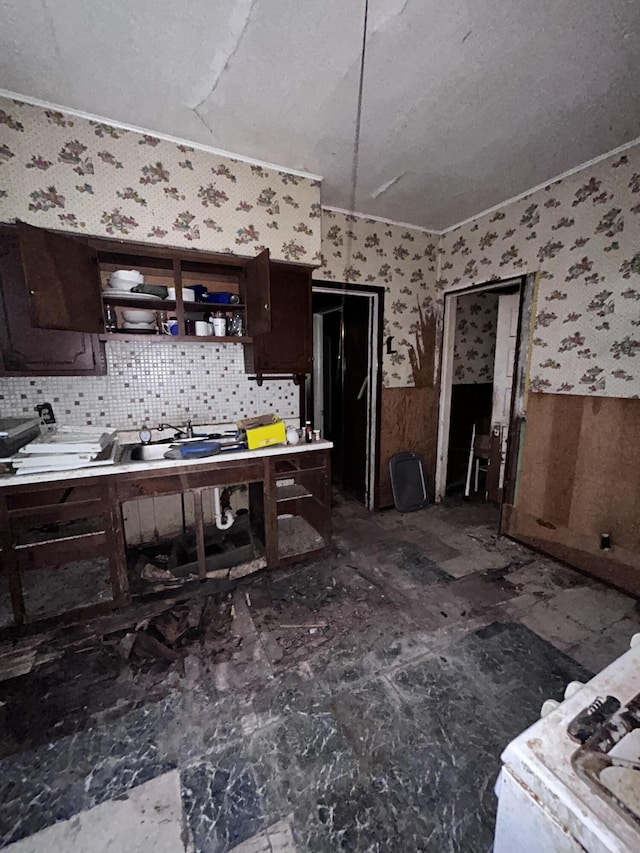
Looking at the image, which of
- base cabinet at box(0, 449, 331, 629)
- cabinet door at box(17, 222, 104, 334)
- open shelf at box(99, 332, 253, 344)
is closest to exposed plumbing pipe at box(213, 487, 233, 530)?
base cabinet at box(0, 449, 331, 629)

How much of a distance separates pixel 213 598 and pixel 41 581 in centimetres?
112

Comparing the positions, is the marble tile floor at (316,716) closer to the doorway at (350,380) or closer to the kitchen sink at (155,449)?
the kitchen sink at (155,449)

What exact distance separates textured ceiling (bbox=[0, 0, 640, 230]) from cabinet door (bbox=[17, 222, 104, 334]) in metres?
0.73

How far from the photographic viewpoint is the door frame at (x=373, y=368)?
3008mm

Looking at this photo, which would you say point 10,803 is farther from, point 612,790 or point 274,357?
point 274,357

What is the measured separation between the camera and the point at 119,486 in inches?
75.4

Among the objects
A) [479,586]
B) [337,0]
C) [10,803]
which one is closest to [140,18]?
[337,0]

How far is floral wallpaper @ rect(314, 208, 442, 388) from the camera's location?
2918mm

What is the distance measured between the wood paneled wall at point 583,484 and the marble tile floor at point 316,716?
0.84ft

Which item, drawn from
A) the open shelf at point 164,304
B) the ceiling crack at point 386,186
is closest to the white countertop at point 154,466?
the open shelf at point 164,304

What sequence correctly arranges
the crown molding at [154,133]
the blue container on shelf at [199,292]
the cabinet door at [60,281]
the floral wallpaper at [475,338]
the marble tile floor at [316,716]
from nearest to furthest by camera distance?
the marble tile floor at [316,716] < the cabinet door at [60,281] < the crown molding at [154,133] < the blue container on shelf at [199,292] < the floral wallpaper at [475,338]

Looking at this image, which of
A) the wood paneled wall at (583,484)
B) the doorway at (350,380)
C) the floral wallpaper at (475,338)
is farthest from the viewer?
the floral wallpaper at (475,338)

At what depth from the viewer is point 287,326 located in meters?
2.47

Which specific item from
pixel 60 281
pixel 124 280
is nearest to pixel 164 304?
pixel 124 280
